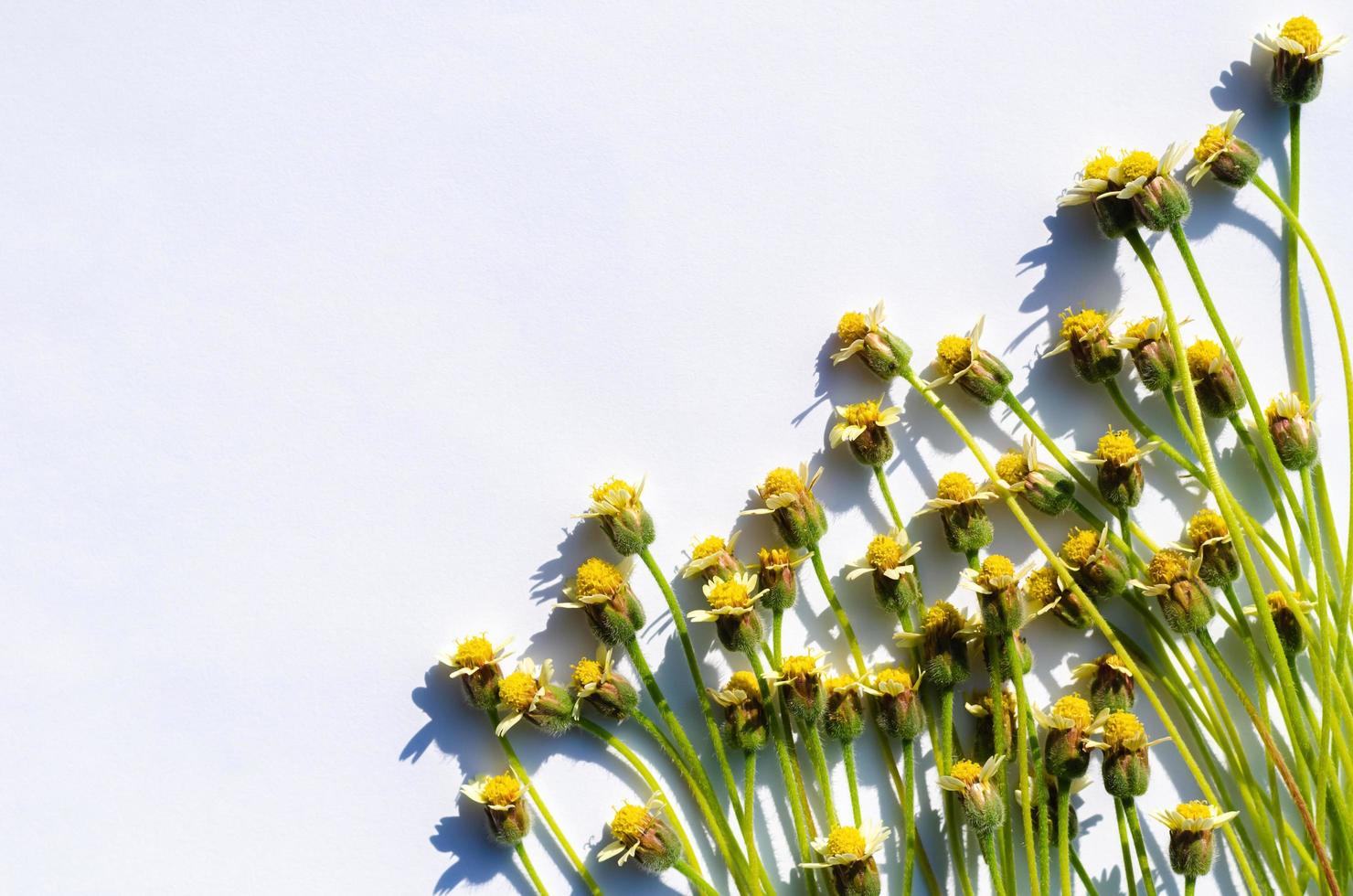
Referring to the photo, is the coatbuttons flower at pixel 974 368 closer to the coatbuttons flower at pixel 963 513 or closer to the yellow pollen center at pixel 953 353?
the yellow pollen center at pixel 953 353

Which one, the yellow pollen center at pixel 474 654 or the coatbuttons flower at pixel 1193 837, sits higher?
the yellow pollen center at pixel 474 654

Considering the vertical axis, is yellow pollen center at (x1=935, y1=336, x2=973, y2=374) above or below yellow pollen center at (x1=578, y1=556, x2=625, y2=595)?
above

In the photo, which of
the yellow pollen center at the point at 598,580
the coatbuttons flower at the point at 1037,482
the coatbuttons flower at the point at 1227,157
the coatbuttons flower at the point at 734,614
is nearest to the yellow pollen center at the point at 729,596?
the coatbuttons flower at the point at 734,614

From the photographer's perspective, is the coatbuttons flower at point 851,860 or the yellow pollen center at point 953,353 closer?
the coatbuttons flower at point 851,860

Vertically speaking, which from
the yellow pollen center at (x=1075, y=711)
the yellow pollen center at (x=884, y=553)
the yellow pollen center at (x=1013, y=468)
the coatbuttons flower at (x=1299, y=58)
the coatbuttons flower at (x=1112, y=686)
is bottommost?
the yellow pollen center at (x=1075, y=711)

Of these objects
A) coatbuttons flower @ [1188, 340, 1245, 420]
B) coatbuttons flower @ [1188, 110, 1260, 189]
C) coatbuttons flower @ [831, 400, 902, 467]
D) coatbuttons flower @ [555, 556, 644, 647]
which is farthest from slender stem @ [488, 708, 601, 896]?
coatbuttons flower @ [1188, 110, 1260, 189]

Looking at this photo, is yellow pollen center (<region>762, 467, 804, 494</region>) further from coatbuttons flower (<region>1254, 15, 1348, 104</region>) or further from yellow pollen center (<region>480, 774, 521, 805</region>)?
coatbuttons flower (<region>1254, 15, 1348, 104</region>)

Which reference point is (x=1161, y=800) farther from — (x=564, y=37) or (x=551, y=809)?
(x=564, y=37)
